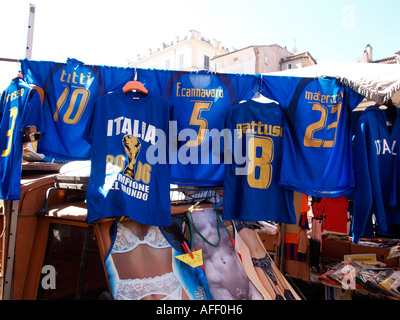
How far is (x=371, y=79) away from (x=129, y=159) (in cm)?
262

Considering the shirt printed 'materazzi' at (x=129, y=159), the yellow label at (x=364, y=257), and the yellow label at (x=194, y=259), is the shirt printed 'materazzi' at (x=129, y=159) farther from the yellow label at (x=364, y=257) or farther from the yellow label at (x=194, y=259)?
Answer: the yellow label at (x=364, y=257)

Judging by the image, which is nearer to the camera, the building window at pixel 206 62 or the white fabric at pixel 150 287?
the white fabric at pixel 150 287

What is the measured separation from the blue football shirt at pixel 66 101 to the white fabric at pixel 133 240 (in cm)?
92

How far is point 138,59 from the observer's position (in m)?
37.0

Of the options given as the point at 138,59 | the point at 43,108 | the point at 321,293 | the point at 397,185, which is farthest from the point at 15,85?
the point at 138,59

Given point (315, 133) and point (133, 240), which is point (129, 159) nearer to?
point (133, 240)

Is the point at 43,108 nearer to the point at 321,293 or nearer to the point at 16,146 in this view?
the point at 16,146

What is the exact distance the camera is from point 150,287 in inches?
99.8

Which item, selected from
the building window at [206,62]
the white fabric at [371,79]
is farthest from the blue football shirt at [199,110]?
the building window at [206,62]

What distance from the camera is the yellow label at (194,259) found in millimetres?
2727

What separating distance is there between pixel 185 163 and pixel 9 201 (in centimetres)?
173

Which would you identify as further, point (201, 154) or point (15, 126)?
point (201, 154)

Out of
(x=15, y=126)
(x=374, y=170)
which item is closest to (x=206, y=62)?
(x=374, y=170)

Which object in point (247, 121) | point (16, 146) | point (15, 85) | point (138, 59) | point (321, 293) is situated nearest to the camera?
point (16, 146)
